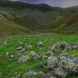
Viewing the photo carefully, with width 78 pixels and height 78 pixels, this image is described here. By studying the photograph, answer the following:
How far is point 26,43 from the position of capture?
4.53 ft

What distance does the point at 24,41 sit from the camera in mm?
1393

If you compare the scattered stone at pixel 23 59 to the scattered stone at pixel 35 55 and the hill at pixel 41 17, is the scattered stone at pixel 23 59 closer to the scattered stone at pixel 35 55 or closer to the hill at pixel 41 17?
the scattered stone at pixel 35 55

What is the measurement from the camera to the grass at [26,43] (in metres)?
1.25

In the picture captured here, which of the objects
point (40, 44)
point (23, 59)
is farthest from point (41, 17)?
point (23, 59)

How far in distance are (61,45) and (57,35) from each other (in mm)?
98

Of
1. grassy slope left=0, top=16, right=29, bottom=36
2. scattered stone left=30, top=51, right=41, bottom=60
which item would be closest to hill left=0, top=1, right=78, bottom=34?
grassy slope left=0, top=16, right=29, bottom=36

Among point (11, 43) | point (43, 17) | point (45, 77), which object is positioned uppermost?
point (43, 17)

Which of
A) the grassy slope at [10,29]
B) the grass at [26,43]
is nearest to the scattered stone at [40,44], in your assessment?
the grass at [26,43]

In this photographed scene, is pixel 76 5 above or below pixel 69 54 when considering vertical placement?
above

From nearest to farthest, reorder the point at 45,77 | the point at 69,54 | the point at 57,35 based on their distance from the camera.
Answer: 1. the point at 45,77
2. the point at 69,54
3. the point at 57,35

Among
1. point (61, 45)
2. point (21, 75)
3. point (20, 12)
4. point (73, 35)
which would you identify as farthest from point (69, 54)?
point (20, 12)

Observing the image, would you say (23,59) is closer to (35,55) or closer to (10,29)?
(35,55)

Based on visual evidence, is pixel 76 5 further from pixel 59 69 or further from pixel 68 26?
pixel 59 69

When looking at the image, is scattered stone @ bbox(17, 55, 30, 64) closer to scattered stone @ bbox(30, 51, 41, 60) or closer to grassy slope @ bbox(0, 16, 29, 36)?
scattered stone @ bbox(30, 51, 41, 60)
